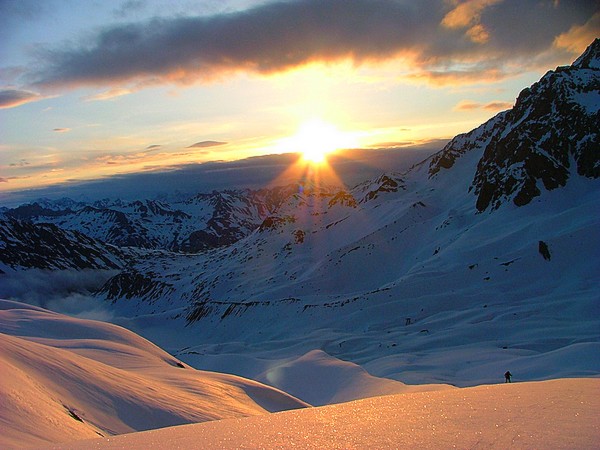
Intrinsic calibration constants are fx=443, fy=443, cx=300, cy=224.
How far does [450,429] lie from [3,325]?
20745mm

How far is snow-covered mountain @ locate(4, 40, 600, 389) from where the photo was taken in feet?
139

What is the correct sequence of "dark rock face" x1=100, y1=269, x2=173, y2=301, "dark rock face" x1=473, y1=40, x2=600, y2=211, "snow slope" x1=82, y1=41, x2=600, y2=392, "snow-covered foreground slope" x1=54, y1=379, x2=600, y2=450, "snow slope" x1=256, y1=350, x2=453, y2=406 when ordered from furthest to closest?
"dark rock face" x1=100, y1=269, x2=173, y2=301 < "dark rock face" x1=473, y1=40, x2=600, y2=211 < "snow slope" x1=82, y1=41, x2=600, y2=392 < "snow slope" x1=256, y1=350, x2=453, y2=406 < "snow-covered foreground slope" x1=54, y1=379, x2=600, y2=450

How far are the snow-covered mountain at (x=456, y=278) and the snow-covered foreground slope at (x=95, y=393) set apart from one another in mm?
18374

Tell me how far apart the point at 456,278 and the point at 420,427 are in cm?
6593

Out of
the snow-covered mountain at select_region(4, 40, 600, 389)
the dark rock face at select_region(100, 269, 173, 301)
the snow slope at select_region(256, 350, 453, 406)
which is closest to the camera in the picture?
the snow slope at select_region(256, 350, 453, 406)

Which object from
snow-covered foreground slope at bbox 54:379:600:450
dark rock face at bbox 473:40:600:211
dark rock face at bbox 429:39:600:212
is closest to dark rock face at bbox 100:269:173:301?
dark rock face at bbox 429:39:600:212

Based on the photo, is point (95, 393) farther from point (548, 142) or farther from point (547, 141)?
point (547, 141)

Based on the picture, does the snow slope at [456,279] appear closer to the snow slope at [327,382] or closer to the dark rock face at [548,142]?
the dark rock face at [548,142]

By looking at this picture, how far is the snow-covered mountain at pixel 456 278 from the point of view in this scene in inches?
1663

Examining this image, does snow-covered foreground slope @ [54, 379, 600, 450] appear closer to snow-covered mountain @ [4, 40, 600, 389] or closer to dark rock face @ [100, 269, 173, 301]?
snow-covered mountain @ [4, 40, 600, 389]

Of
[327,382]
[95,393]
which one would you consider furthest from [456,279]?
[95,393]

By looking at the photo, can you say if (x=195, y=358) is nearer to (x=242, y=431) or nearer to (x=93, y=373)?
(x=93, y=373)

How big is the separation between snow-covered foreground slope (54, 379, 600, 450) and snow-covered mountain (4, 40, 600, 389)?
20.5 meters

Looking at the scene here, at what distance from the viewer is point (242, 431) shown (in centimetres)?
656
